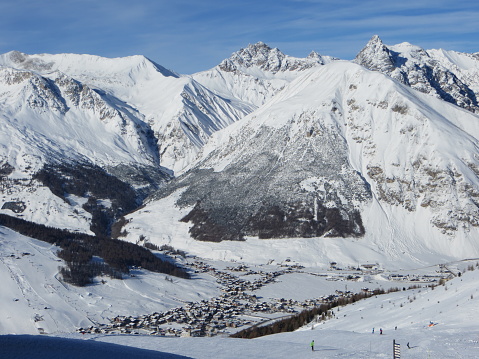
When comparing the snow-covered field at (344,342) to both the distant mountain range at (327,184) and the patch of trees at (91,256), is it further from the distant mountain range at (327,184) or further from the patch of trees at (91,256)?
the distant mountain range at (327,184)

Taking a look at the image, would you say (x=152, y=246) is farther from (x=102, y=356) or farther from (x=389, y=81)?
(x=102, y=356)

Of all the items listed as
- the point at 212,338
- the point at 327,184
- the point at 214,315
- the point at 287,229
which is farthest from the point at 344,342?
the point at 327,184

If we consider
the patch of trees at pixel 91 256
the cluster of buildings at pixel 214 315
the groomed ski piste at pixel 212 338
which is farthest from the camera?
the patch of trees at pixel 91 256

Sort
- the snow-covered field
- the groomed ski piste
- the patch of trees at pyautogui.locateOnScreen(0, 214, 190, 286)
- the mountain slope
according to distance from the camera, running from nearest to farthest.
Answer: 1. the snow-covered field
2. the groomed ski piste
3. the patch of trees at pyautogui.locateOnScreen(0, 214, 190, 286)
4. the mountain slope

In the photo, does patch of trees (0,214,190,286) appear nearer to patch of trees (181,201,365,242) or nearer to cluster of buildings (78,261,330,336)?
cluster of buildings (78,261,330,336)

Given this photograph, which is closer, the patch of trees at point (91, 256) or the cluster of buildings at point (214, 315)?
the cluster of buildings at point (214, 315)

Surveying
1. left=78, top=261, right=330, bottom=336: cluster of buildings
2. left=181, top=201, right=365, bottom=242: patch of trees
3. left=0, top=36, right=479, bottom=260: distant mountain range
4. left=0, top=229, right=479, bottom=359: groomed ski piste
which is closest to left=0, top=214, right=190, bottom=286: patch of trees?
left=0, top=229, right=479, bottom=359: groomed ski piste

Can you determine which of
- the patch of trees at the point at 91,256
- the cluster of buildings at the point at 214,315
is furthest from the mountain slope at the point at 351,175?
the cluster of buildings at the point at 214,315
